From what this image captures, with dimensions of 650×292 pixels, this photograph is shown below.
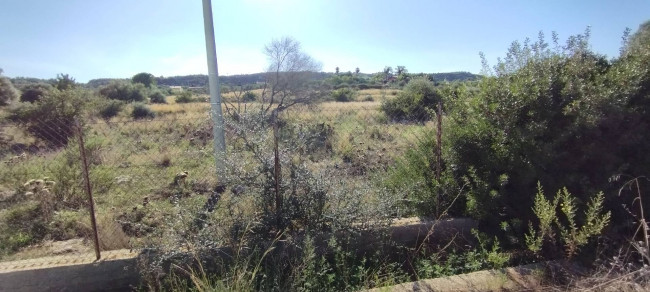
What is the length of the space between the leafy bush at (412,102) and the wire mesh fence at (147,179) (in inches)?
30.6

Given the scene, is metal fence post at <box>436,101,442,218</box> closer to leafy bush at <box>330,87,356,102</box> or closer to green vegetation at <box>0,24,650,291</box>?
green vegetation at <box>0,24,650,291</box>

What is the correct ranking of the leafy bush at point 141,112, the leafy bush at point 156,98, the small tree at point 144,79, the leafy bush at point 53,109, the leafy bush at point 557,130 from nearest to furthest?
Answer: the leafy bush at point 557,130
the leafy bush at point 53,109
the leafy bush at point 141,112
the leafy bush at point 156,98
the small tree at point 144,79

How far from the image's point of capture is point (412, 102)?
1291 cm

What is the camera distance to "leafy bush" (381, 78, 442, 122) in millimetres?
9172

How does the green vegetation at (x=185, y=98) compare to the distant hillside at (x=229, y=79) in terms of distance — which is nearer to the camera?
the distant hillside at (x=229, y=79)

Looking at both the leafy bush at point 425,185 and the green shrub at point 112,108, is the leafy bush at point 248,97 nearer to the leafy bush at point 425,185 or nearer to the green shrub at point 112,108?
the green shrub at point 112,108

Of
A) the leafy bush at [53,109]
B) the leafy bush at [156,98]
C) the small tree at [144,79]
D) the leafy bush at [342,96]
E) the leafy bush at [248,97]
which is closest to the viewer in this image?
the leafy bush at [248,97]

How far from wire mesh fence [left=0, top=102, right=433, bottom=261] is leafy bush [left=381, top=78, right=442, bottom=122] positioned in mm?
776

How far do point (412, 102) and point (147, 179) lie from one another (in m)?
9.44

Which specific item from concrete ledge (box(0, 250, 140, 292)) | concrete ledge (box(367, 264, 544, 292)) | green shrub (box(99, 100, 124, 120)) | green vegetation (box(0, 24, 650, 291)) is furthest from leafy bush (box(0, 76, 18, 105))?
concrete ledge (box(367, 264, 544, 292))

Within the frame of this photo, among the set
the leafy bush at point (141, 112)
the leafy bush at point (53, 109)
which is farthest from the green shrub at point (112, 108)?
the leafy bush at point (53, 109)

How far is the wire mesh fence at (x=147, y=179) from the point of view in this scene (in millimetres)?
3453

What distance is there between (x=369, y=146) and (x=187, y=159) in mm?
4390

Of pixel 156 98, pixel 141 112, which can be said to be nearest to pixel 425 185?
pixel 141 112
